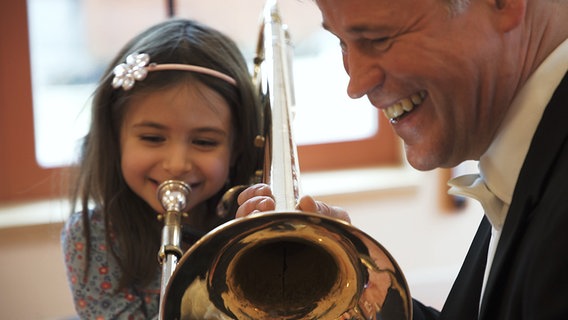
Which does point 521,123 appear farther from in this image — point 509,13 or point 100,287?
point 100,287

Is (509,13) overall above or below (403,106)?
above

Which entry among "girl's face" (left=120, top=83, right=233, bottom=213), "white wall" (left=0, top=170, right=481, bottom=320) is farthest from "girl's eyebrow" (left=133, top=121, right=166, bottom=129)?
"white wall" (left=0, top=170, right=481, bottom=320)

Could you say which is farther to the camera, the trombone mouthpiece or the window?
the window

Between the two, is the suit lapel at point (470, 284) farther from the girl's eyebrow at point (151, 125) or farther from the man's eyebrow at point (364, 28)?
the girl's eyebrow at point (151, 125)

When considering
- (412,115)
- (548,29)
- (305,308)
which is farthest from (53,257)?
(548,29)

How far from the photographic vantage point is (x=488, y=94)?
1.03 m

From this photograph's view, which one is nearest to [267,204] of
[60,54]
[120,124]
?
[120,124]

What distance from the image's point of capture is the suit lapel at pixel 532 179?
0.97 m

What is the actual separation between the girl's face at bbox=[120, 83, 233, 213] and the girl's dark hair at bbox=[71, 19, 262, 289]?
0.10ft

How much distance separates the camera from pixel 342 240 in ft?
3.58

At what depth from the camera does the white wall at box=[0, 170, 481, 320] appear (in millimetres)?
2602

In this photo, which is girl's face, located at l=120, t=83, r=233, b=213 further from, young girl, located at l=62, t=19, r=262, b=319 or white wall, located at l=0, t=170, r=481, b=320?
white wall, located at l=0, t=170, r=481, b=320

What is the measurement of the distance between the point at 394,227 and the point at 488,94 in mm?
1948

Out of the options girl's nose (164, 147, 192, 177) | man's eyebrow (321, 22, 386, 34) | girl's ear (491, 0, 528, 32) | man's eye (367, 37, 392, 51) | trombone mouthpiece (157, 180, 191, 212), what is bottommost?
trombone mouthpiece (157, 180, 191, 212)
